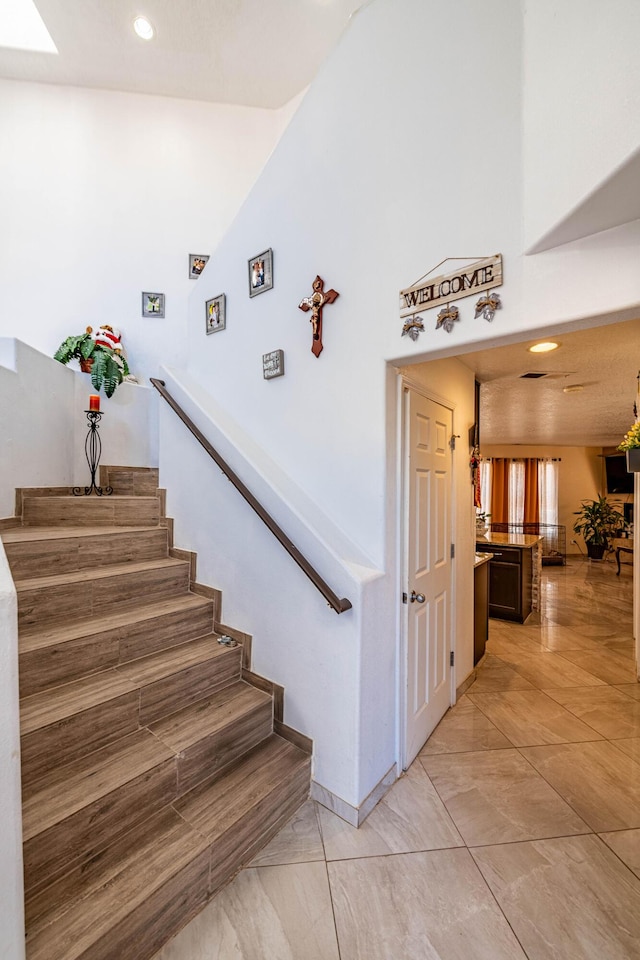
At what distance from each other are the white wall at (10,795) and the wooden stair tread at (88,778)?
14.4 inches

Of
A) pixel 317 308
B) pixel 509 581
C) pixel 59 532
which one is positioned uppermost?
pixel 317 308

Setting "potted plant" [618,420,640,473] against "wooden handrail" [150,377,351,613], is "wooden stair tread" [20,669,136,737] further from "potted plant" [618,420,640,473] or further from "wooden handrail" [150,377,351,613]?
"potted plant" [618,420,640,473]

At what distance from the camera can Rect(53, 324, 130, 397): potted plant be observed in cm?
322

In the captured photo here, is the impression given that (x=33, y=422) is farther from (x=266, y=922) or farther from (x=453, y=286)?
(x=266, y=922)

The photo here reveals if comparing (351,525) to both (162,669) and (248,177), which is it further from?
(248,177)

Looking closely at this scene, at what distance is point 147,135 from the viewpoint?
13.6ft

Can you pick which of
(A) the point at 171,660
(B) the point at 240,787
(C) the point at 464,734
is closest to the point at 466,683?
(C) the point at 464,734

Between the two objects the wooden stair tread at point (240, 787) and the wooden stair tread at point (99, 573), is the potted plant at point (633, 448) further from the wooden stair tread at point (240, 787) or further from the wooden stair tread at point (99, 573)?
the wooden stair tread at point (99, 573)

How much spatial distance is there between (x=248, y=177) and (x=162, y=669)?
16.3 feet

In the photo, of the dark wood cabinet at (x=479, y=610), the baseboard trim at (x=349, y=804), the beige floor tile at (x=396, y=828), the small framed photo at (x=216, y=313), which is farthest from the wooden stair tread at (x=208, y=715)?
the small framed photo at (x=216, y=313)

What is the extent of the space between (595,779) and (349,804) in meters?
1.34

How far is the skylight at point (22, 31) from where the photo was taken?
3723 millimetres

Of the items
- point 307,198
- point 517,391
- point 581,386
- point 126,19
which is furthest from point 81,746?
point 126,19

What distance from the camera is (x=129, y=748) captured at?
1.57 meters
